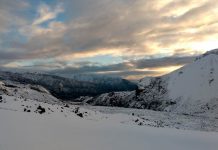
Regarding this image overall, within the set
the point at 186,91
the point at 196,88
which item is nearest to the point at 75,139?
the point at 196,88

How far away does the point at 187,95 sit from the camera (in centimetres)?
10856

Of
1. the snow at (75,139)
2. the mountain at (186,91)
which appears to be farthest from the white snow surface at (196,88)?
the snow at (75,139)

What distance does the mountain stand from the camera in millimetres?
99438

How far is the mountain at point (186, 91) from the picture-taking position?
99.4 m

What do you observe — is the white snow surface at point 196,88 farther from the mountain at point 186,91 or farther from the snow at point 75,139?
the snow at point 75,139

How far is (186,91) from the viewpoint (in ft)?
367

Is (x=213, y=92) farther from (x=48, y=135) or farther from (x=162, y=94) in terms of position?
(x=48, y=135)

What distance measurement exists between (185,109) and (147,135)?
90214mm

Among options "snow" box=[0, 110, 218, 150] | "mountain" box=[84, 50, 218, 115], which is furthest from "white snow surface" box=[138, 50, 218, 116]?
"snow" box=[0, 110, 218, 150]

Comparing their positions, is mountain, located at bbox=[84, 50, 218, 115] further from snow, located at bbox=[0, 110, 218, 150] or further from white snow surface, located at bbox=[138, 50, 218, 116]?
snow, located at bbox=[0, 110, 218, 150]

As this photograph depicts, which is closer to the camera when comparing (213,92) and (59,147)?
(59,147)

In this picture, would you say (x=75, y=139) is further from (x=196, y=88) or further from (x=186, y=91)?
(x=186, y=91)

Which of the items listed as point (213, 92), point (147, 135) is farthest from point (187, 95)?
point (147, 135)

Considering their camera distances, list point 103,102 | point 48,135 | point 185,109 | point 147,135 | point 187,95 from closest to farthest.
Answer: point 48,135 < point 147,135 < point 185,109 < point 187,95 < point 103,102
